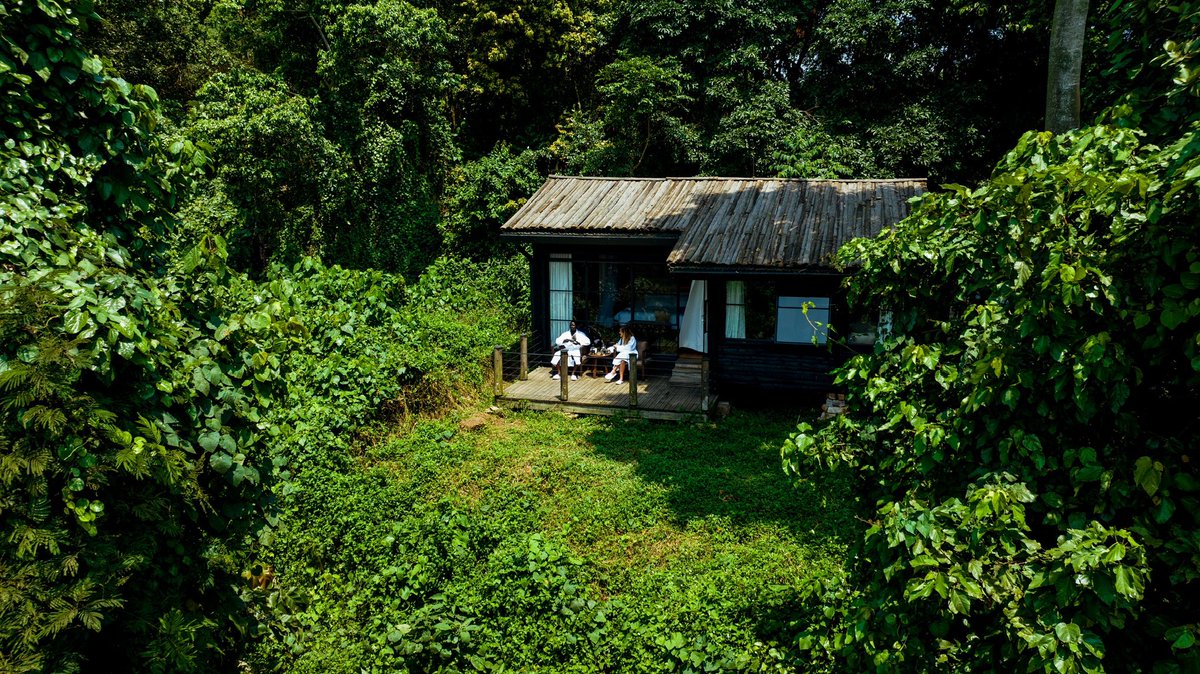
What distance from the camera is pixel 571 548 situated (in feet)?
27.8

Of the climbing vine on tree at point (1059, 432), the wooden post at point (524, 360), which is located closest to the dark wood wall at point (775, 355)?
the wooden post at point (524, 360)

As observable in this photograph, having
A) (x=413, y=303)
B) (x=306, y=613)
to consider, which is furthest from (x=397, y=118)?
(x=306, y=613)

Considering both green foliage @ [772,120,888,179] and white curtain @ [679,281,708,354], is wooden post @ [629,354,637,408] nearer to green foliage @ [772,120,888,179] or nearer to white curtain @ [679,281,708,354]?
white curtain @ [679,281,708,354]

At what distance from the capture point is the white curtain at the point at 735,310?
13.9 m

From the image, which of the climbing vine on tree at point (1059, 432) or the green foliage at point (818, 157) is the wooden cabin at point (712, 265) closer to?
the green foliage at point (818, 157)

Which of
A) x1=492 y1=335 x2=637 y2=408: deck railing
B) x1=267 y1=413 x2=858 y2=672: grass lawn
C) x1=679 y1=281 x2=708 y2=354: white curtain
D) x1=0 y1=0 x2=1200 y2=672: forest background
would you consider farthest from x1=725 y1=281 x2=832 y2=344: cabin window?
x1=0 y1=0 x2=1200 y2=672: forest background

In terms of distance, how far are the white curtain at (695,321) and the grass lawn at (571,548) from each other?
2905 mm

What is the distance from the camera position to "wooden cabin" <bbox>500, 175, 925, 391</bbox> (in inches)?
515

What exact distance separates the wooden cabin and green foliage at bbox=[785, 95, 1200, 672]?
731 centimetres

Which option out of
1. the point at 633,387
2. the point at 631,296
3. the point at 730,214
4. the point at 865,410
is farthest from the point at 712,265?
the point at 865,410

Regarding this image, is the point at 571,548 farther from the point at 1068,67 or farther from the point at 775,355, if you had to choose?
the point at 1068,67


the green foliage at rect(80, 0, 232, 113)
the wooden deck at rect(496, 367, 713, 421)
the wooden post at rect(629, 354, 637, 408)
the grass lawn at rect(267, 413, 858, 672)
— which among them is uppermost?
the green foliage at rect(80, 0, 232, 113)

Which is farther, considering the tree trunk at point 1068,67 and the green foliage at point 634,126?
the green foliage at point 634,126

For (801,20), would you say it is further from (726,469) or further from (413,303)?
(726,469)
